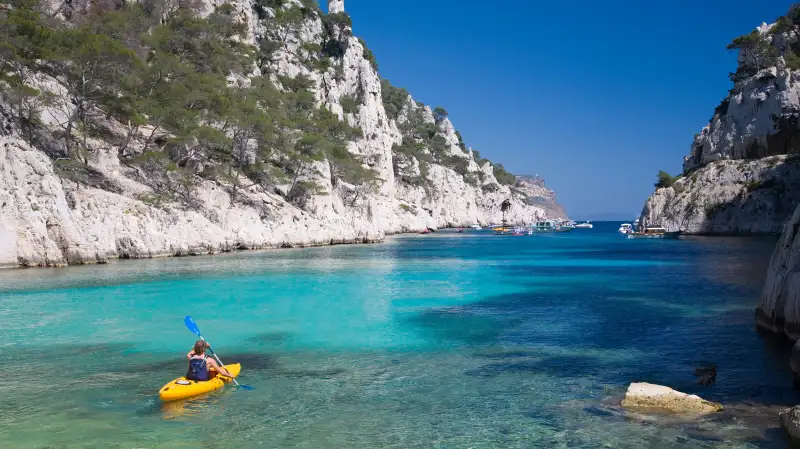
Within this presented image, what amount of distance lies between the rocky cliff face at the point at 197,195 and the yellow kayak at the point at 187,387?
24.9 meters

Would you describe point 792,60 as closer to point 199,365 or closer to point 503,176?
point 199,365

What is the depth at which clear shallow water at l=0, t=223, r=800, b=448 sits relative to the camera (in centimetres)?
859

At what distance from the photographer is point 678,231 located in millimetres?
74688

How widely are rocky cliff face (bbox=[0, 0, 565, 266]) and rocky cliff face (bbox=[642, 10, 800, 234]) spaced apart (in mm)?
41297

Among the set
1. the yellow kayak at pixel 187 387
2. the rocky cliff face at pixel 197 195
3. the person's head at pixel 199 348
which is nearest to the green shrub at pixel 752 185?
the rocky cliff face at pixel 197 195

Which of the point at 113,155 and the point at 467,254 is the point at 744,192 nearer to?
the point at 467,254

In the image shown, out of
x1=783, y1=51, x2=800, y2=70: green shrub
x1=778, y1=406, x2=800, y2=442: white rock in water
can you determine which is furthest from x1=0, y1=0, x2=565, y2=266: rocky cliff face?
x1=783, y1=51, x2=800, y2=70: green shrub

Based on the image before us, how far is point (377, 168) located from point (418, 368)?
241 ft

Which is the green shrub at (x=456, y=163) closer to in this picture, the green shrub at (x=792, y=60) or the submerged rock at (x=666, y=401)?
the green shrub at (x=792, y=60)

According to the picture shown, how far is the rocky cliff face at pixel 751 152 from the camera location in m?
64.1

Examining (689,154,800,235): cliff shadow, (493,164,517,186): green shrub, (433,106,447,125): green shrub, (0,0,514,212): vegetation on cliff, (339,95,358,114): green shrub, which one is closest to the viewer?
(0,0,514,212): vegetation on cliff

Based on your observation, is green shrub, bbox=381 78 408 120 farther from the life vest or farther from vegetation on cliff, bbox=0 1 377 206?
the life vest

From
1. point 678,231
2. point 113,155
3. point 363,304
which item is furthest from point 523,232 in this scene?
point 363,304

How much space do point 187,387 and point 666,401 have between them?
8072 millimetres
